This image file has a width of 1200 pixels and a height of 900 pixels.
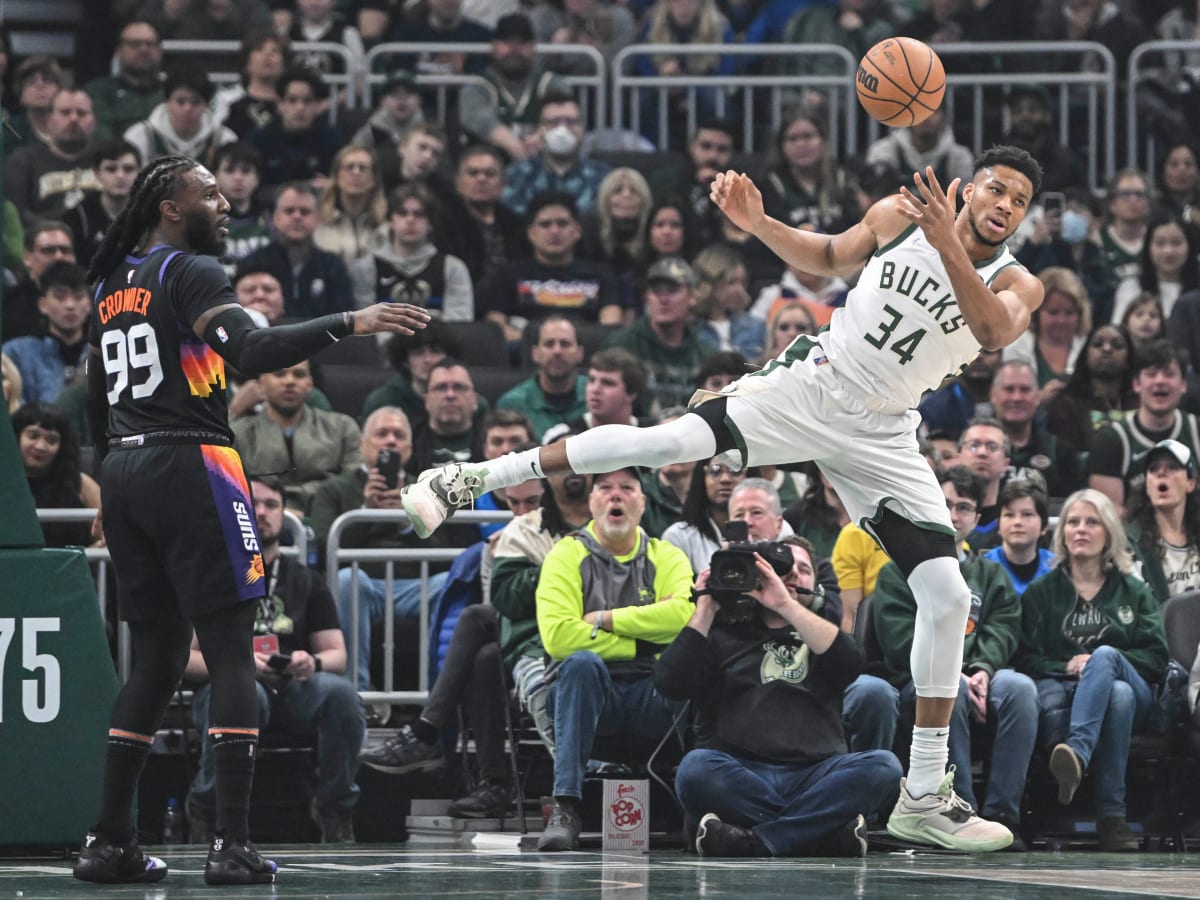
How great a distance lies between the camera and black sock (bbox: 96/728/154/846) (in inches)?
286

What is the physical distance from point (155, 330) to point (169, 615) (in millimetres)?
1019

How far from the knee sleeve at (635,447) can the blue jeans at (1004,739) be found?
253 cm

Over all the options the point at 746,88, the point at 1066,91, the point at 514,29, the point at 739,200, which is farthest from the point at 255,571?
the point at 1066,91

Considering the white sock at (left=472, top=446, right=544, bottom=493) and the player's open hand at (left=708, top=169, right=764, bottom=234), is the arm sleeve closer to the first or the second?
the white sock at (left=472, top=446, right=544, bottom=493)

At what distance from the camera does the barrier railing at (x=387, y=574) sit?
35.7ft

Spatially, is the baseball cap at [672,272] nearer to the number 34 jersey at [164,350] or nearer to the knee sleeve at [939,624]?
the knee sleeve at [939,624]

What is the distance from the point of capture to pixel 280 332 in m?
7.00

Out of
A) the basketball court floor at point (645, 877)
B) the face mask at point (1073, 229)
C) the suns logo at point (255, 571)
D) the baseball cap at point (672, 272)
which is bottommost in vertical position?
the basketball court floor at point (645, 877)

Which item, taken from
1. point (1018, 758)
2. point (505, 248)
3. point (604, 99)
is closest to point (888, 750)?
point (1018, 758)

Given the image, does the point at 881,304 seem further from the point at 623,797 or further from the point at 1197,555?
the point at 1197,555

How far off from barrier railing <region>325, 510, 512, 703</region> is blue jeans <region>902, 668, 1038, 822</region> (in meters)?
2.55

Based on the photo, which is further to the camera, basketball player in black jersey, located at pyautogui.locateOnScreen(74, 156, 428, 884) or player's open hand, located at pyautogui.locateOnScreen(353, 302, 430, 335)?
basketball player in black jersey, located at pyautogui.locateOnScreen(74, 156, 428, 884)

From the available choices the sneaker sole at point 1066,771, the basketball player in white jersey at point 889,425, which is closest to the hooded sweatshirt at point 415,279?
the sneaker sole at point 1066,771

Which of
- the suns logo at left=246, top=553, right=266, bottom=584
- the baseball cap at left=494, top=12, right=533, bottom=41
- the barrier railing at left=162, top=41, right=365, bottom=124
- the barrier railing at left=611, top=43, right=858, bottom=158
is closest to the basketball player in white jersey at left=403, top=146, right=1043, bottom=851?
the suns logo at left=246, top=553, right=266, bottom=584
